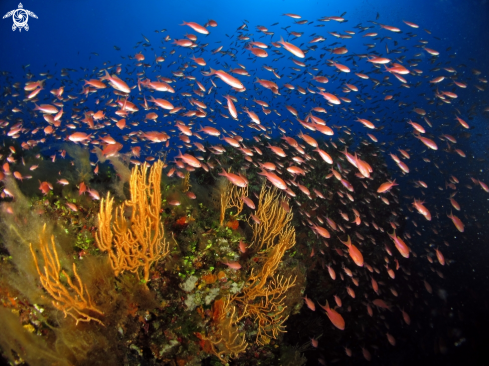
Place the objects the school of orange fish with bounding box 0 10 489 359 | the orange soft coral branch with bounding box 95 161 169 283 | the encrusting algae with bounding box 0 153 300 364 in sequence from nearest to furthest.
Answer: the encrusting algae with bounding box 0 153 300 364 → the orange soft coral branch with bounding box 95 161 169 283 → the school of orange fish with bounding box 0 10 489 359

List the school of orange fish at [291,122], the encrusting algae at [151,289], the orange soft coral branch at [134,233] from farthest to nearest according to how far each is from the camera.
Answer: the school of orange fish at [291,122] < the orange soft coral branch at [134,233] < the encrusting algae at [151,289]

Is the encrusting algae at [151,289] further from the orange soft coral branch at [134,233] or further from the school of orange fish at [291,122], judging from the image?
the school of orange fish at [291,122]

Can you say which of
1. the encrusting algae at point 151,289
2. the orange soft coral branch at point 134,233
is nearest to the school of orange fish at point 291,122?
the encrusting algae at point 151,289

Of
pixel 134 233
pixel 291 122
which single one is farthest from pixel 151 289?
pixel 291 122

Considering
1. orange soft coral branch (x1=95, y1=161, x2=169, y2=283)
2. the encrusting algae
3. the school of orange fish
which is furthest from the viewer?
the school of orange fish

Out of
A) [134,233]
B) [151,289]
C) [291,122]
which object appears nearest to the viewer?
[134,233]

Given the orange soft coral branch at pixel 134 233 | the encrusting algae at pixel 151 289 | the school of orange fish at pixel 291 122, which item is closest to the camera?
the encrusting algae at pixel 151 289

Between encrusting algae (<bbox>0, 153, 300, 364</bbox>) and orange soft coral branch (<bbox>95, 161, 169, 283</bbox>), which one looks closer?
encrusting algae (<bbox>0, 153, 300, 364</bbox>)

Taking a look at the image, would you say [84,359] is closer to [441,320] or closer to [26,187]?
[26,187]

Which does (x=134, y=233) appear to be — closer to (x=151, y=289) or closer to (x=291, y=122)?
(x=151, y=289)

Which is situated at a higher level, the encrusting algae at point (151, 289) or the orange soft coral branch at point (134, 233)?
the orange soft coral branch at point (134, 233)

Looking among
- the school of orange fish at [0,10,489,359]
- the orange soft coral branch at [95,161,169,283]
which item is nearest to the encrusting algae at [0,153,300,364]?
the orange soft coral branch at [95,161,169,283]

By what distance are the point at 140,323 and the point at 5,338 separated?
1617mm

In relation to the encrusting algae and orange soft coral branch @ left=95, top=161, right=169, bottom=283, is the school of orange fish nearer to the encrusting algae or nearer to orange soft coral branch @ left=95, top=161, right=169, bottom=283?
the encrusting algae
